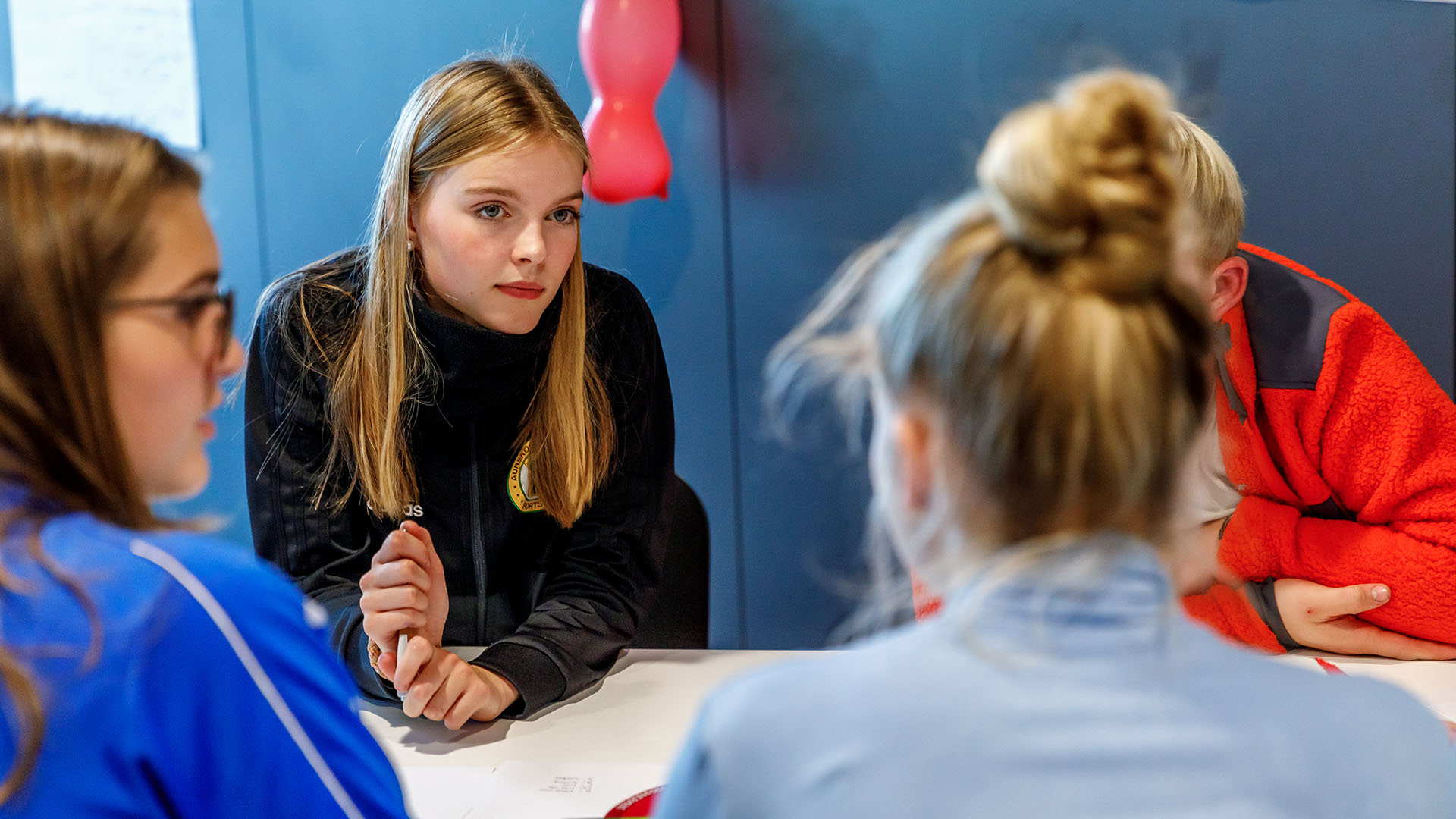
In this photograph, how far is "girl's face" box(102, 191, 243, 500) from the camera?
0.62 m

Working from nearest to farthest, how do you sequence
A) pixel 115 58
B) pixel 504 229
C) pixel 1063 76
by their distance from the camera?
pixel 504 229, pixel 1063 76, pixel 115 58

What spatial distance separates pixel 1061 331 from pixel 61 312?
0.52m

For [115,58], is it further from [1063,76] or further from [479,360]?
[1063,76]

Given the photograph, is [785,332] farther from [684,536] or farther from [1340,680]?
[1340,680]

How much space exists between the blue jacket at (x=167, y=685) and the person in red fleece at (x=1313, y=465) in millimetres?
942

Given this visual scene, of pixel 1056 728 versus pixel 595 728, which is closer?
pixel 1056 728

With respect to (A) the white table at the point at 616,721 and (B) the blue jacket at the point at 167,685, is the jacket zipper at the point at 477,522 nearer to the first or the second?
(A) the white table at the point at 616,721

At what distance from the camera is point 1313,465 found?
1.24m

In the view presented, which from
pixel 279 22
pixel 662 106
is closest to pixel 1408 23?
pixel 662 106

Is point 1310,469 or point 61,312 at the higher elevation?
point 61,312

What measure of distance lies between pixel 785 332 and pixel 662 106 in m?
0.50

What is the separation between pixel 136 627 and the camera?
56 cm

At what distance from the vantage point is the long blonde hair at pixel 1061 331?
1.57 ft

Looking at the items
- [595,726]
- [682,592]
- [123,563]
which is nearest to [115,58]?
[682,592]
